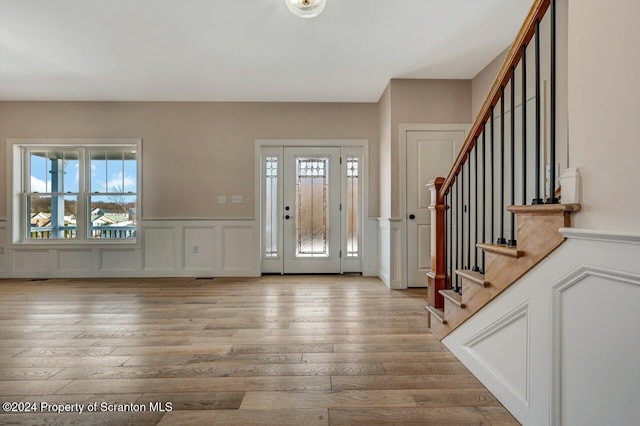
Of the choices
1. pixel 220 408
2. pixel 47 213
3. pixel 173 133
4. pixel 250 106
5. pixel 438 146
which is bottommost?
pixel 220 408

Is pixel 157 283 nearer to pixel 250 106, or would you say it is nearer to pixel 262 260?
pixel 262 260

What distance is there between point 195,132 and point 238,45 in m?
1.98

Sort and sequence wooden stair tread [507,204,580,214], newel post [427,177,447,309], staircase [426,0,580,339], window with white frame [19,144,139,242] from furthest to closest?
window with white frame [19,144,139,242]
newel post [427,177,447,309]
staircase [426,0,580,339]
wooden stair tread [507,204,580,214]

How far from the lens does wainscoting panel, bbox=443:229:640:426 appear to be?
1.03 meters

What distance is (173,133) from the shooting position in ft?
16.4

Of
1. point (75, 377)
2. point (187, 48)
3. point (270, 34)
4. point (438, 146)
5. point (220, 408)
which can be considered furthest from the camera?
point (438, 146)

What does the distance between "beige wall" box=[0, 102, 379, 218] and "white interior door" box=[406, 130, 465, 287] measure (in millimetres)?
783

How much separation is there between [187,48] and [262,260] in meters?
2.93

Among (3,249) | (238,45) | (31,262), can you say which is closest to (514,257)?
(238,45)

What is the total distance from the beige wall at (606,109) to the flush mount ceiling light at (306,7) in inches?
72.8

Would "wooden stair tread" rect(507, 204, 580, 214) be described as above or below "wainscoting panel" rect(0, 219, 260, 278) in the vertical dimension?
above

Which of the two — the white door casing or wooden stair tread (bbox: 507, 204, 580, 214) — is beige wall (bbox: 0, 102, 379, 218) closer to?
the white door casing

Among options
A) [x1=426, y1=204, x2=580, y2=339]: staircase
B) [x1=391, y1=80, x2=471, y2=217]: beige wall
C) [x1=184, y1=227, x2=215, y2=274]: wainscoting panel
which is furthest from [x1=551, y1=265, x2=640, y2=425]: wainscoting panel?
[x1=184, y1=227, x2=215, y2=274]: wainscoting panel

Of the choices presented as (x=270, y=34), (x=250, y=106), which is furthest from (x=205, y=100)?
(x=270, y=34)
